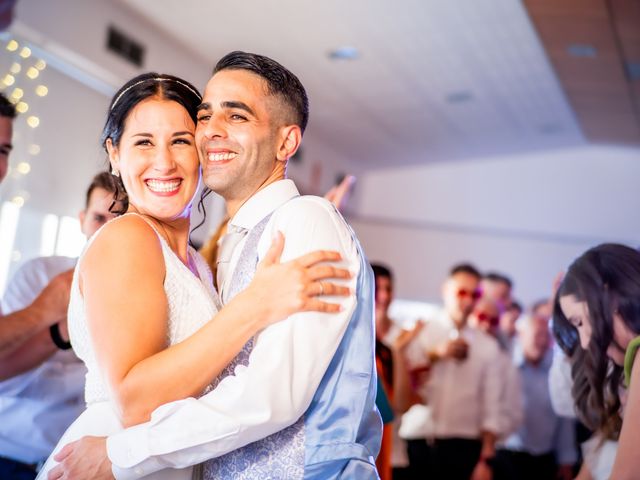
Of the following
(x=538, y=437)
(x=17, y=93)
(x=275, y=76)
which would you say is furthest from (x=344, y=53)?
(x=275, y=76)

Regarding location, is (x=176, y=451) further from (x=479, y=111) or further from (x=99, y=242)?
(x=479, y=111)

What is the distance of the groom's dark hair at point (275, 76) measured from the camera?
5.83 feet

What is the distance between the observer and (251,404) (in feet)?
4.59

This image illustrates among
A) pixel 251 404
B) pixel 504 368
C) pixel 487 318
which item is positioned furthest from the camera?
pixel 487 318

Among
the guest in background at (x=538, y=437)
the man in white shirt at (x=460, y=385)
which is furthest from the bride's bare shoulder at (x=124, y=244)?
the guest in background at (x=538, y=437)

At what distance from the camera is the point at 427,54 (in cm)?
661

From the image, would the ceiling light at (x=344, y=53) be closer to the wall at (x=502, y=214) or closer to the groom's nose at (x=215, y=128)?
the wall at (x=502, y=214)

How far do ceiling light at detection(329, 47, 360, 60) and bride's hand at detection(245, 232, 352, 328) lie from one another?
5313 millimetres

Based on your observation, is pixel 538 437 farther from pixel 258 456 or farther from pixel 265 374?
pixel 265 374

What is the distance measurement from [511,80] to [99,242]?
6446 millimetres

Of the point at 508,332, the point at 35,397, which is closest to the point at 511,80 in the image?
the point at 508,332

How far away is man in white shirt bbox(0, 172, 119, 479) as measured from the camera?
97.0 inches

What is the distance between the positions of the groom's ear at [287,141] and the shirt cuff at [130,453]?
2.45 ft

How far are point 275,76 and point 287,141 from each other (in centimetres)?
16
